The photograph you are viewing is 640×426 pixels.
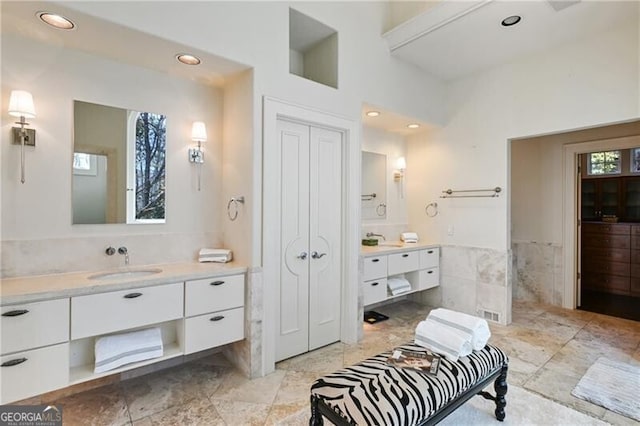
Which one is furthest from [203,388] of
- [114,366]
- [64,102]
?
[64,102]

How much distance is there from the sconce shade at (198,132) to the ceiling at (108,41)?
1.33ft

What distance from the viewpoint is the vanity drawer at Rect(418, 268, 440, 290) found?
13.0ft

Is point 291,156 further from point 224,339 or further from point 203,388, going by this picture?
point 203,388

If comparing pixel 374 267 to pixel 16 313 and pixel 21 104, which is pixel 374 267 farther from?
pixel 21 104

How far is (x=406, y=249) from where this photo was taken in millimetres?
3756

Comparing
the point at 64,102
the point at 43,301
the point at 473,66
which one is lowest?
the point at 43,301

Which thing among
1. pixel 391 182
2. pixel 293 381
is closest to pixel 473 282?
pixel 391 182

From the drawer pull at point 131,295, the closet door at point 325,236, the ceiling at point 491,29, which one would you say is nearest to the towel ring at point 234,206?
the closet door at point 325,236

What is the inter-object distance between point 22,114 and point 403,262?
139 inches

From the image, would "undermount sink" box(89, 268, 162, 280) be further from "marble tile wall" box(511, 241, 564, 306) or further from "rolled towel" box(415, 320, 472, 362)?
"marble tile wall" box(511, 241, 564, 306)

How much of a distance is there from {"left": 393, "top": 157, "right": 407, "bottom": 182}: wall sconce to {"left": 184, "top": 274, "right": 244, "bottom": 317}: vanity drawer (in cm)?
277

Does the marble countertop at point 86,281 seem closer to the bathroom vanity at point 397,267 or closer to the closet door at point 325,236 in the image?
the closet door at point 325,236

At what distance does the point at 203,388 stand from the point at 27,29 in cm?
266

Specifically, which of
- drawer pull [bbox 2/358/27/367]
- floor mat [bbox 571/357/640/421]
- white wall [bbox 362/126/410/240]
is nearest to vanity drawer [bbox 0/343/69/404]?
drawer pull [bbox 2/358/27/367]
